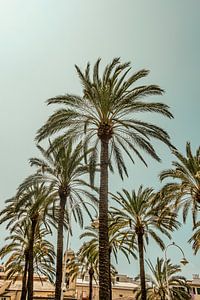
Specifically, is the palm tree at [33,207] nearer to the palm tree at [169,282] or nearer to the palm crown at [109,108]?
the palm crown at [109,108]

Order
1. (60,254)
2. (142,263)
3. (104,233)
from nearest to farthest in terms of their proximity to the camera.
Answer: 1. (104,233)
2. (60,254)
3. (142,263)

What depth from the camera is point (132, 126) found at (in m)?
Result: 21.2

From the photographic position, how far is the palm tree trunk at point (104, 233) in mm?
17062

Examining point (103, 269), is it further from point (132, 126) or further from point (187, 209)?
point (187, 209)

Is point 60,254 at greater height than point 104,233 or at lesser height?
lesser

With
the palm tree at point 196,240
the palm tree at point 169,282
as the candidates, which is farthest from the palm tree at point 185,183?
the palm tree at point 169,282

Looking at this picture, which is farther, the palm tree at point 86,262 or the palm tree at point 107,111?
the palm tree at point 86,262

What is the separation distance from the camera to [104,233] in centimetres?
1784

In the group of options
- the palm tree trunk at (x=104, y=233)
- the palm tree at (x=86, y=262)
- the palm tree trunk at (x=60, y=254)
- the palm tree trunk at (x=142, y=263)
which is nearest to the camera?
the palm tree trunk at (x=104, y=233)

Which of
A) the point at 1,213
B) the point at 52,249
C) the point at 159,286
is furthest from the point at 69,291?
the point at 1,213

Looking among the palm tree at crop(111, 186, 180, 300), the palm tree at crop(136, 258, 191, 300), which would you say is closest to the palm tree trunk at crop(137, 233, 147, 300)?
the palm tree at crop(111, 186, 180, 300)

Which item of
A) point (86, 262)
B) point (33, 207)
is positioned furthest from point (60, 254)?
point (86, 262)

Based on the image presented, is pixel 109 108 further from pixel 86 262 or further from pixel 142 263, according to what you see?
pixel 86 262

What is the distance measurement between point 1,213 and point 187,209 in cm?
1655
